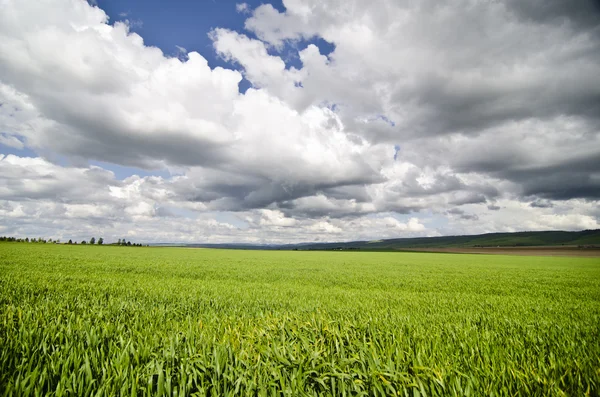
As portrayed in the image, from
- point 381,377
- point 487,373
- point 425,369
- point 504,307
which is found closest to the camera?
point 381,377

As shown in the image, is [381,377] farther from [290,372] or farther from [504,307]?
[504,307]

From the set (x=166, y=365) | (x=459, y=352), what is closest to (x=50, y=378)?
(x=166, y=365)

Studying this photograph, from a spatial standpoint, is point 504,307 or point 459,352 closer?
point 459,352

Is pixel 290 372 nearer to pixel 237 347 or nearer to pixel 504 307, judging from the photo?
pixel 237 347

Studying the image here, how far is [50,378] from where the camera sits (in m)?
3.19

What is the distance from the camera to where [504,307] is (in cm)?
1096

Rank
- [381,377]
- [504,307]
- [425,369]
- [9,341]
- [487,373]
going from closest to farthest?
[381,377] → [425,369] → [487,373] → [9,341] → [504,307]

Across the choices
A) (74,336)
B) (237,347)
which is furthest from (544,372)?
(74,336)

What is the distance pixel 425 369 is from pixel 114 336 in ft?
16.8

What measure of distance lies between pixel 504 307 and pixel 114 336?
1343 centimetres

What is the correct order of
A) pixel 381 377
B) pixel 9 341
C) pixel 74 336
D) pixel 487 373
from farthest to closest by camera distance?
pixel 74 336
pixel 9 341
pixel 487 373
pixel 381 377

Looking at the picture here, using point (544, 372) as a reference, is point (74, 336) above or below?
above

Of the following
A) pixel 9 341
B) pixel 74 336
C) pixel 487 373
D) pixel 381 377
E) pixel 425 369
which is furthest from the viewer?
pixel 74 336

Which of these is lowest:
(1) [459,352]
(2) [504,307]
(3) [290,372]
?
(2) [504,307]
